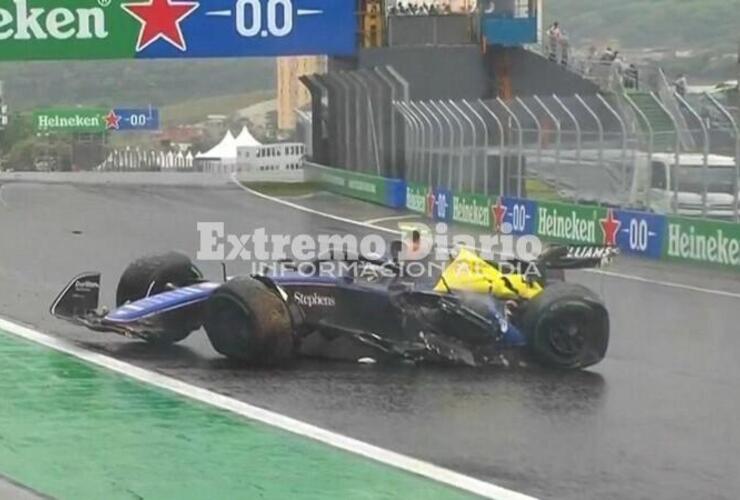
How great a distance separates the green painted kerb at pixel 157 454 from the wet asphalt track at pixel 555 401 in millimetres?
556

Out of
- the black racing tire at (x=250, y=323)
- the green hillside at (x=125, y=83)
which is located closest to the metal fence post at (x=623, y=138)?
the black racing tire at (x=250, y=323)

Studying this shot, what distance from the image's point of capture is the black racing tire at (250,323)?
10422 millimetres

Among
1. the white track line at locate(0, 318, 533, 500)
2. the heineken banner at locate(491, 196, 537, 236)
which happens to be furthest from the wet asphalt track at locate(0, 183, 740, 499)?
the heineken banner at locate(491, 196, 537, 236)

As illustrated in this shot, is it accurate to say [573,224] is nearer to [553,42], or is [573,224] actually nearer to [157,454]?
[157,454]

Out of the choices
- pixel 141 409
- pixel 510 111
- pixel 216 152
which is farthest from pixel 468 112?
pixel 216 152

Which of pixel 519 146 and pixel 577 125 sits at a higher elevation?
pixel 577 125

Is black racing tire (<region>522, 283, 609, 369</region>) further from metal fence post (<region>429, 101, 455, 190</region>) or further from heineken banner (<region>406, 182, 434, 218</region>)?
heineken banner (<region>406, 182, 434, 218</region>)

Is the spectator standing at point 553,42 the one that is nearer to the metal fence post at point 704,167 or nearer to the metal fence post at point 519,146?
the metal fence post at point 519,146

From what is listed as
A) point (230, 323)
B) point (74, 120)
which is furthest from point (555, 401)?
point (74, 120)

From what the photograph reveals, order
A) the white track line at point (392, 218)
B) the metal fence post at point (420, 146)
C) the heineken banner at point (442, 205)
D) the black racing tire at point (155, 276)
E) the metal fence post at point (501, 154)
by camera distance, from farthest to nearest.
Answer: the metal fence post at point (420, 146), the white track line at point (392, 218), the heineken banner at point (442, 205), the metal fence post at point (501, 154), the black racing tire at point (155, 276)

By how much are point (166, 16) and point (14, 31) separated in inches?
163

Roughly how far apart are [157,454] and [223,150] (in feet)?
175

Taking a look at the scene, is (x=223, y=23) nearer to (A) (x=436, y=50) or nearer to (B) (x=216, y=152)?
(A) (x=436, y=50)

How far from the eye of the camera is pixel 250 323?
10484mm
